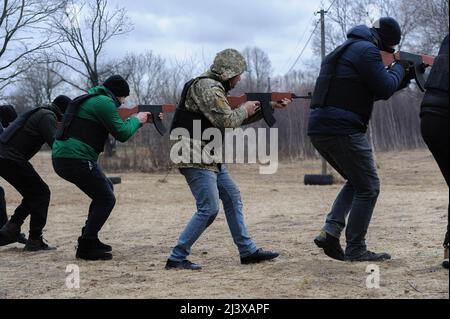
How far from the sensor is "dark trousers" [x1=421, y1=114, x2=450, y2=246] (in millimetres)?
4238

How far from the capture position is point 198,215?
5.24 metres

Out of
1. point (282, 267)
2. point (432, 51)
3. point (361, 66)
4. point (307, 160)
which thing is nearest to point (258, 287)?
point (282, 267)

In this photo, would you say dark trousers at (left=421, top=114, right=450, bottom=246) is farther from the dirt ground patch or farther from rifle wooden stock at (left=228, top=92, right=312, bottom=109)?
rifle wooden stock at (left=228, top=92, right=312, bottom=109)

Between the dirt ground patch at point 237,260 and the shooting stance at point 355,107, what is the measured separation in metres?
0.45

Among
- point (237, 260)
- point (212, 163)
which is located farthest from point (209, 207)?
point (237, 260)

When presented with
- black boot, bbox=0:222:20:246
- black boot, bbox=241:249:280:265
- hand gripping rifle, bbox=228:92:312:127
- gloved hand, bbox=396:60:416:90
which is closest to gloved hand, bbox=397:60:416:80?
gloved hand, bbox=396:60:416:90

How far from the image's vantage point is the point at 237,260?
575 cm

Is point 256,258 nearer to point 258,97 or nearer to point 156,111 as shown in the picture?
point 258,97

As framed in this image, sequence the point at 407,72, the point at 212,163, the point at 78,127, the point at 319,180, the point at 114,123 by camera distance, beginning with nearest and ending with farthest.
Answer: the point at 212,163 < the point at 407,72 < the point at 114,123 < the point at 78,127 < the point at 319,180

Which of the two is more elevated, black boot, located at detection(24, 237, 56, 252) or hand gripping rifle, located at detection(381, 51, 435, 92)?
hand gripping rifle, located at detection(381, 51, 435, 92)

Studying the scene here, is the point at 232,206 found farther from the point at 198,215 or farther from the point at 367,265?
the point at 367,265

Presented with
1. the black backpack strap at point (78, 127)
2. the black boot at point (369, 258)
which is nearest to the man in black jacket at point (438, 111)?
the black boot at point (369, 258)

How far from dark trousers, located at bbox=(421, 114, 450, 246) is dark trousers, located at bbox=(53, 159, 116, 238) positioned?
3.13 meters

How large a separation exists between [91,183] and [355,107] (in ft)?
8.65
